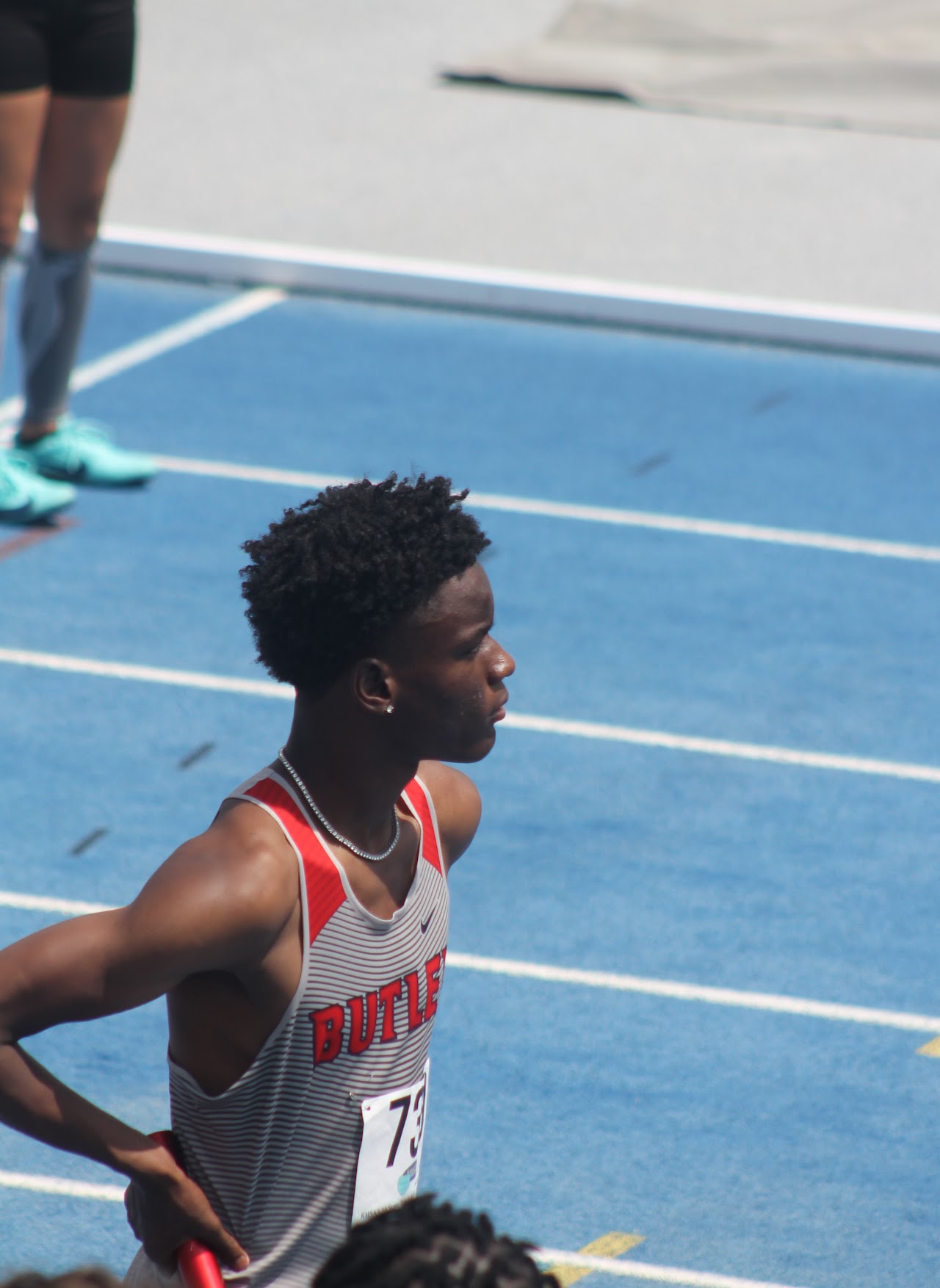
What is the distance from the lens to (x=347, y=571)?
2.81 metres

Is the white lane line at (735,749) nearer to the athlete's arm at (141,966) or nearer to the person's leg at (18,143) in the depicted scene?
the person's leg at (18,143)

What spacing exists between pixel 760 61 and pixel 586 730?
940 cm

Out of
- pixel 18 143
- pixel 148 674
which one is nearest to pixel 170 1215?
pixel 148 674

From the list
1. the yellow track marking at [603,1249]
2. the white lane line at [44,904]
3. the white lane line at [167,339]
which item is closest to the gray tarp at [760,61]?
the white lane line at [167,339]

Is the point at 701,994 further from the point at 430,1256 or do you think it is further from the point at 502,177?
the point at 502,177

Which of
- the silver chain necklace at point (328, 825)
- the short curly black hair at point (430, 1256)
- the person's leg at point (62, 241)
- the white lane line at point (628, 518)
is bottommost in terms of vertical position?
the white lane line at point (628, 518)

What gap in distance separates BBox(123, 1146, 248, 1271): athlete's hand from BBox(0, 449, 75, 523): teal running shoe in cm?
521

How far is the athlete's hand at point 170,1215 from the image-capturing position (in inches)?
106

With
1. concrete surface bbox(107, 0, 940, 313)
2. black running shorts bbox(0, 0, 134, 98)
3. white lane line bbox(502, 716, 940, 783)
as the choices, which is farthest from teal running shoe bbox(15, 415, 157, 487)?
concrete surface bbox(107, 0, 940, 313)

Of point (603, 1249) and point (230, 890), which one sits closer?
point (230, 890)

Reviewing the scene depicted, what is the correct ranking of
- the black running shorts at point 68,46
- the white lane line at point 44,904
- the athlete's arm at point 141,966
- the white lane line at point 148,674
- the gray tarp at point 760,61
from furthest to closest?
1. the gray tarp at point 760,61
2. the black running shorts at point 68,46
3. the white lane line at point 148,674
4. the white lane line at point 44,904
5. the athlete's arm at point 141,966

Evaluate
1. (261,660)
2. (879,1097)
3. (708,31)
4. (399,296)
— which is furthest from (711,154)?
(261,660)

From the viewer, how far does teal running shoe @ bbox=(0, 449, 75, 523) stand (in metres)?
7.68

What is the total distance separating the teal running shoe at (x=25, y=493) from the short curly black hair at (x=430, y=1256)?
611cm
